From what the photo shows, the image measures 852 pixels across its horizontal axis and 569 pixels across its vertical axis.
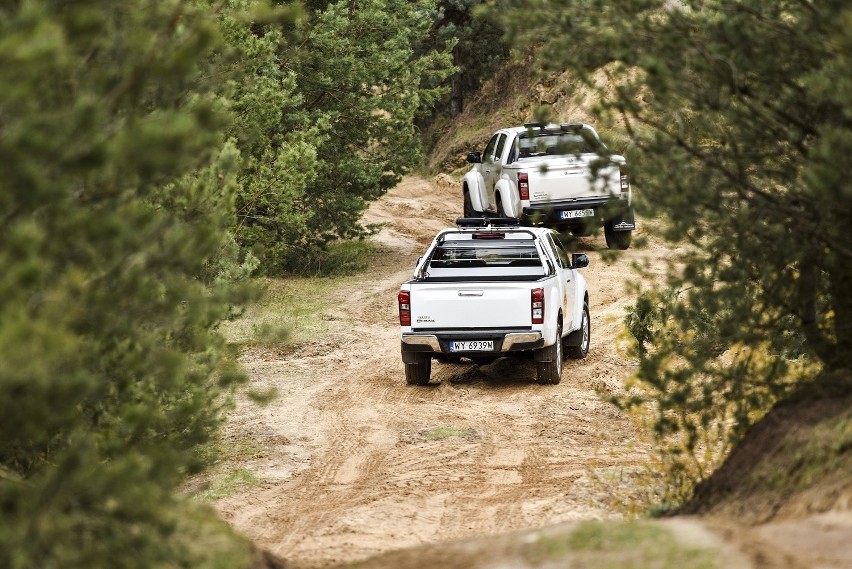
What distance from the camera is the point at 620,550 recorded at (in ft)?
20.0

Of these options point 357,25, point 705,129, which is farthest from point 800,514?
point 357,25

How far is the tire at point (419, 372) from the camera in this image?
52.2 ft

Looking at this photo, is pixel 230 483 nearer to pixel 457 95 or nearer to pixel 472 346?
pixel 472 346

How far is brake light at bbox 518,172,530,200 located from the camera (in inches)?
872

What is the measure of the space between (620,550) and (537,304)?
29.4 feet

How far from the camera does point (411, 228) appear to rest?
110ft

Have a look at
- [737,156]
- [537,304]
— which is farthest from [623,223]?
[737,156]

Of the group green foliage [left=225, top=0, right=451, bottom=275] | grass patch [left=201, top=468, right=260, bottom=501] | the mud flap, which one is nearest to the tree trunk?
green foliage [left=225, top=0, right=451, bottom=275]

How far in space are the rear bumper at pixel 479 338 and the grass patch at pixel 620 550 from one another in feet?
27.8

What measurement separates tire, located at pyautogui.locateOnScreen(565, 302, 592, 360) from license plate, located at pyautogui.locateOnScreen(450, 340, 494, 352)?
7.34ft

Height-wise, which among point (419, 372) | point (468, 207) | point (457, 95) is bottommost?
point (457, 95)

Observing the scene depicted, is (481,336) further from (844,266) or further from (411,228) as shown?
(411,228)

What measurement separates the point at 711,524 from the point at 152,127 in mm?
3891

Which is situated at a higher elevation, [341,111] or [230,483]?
[341,111]
